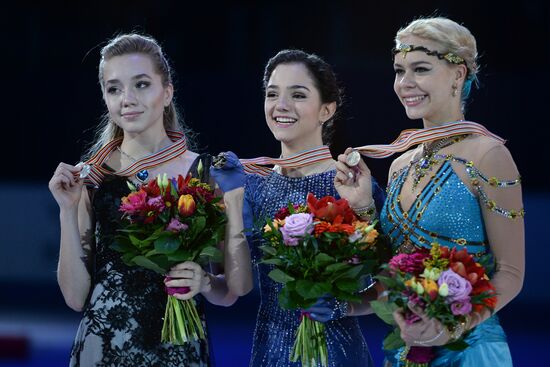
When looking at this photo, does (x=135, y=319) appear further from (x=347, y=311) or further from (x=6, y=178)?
(x=6, y=178)

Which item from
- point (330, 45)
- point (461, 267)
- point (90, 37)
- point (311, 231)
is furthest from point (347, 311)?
point (90, 37)

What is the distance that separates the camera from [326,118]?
3.54m

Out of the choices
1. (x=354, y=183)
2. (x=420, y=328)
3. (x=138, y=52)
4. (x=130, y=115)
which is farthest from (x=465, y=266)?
(x=138, y=52)

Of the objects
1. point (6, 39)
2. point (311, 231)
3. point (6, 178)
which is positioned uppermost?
point (6, 39)

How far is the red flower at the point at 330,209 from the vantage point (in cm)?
298

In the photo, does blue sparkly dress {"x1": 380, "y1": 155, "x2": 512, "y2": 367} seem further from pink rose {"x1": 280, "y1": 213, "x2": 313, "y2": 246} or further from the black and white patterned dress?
the black and white patterned dress

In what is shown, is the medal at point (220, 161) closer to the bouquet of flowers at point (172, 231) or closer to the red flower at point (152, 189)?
the bouquet of flowers at point (172, 231)

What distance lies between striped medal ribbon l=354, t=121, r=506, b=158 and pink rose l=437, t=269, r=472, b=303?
594 millimetres

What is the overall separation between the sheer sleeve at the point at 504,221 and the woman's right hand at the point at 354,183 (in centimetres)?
43

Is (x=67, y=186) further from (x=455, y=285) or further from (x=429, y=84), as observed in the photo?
(x=455, y=285)

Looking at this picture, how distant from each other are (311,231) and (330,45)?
416cm

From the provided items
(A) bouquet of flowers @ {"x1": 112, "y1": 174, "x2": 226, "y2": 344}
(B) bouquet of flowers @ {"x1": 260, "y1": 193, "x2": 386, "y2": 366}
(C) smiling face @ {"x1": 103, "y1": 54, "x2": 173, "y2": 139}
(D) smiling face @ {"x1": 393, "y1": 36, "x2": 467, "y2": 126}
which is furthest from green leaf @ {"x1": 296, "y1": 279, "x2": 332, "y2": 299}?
(C) smiling face @ {"x1": 103, "y1": 54, "x2": 173, "y2": 139}

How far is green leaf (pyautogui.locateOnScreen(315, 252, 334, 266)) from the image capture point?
288 centimetres

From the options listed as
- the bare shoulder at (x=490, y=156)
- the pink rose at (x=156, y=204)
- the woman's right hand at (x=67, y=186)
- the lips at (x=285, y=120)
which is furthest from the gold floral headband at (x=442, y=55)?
the woman's right hand at (x=67, y=186)
